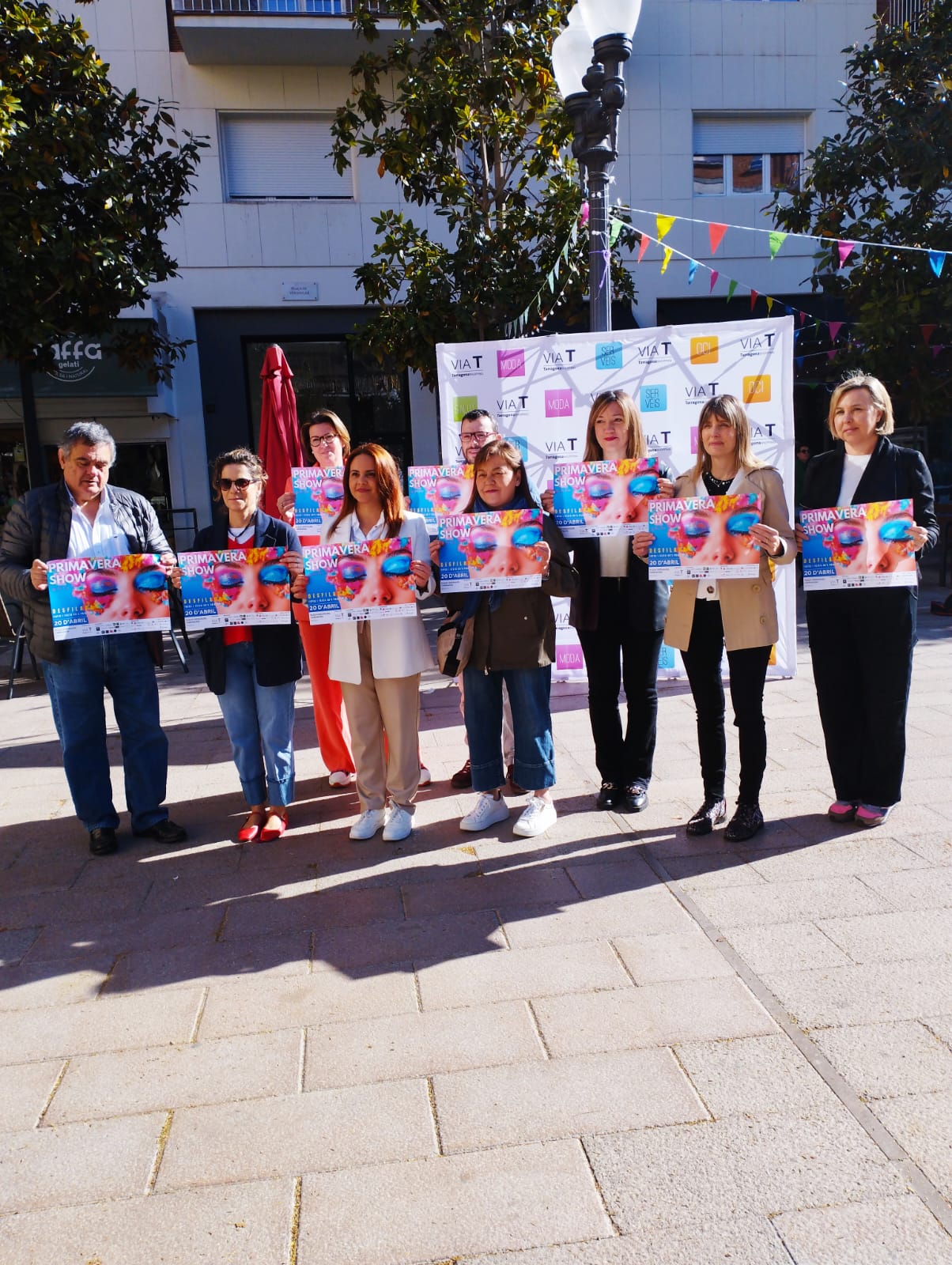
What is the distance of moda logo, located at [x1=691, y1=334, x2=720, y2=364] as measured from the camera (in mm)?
6602

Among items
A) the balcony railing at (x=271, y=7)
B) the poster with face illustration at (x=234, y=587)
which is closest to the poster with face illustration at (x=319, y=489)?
the poster with face illustration at (x=234, y=587)

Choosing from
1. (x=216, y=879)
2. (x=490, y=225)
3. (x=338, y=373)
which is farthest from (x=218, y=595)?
(x=338, y=373)

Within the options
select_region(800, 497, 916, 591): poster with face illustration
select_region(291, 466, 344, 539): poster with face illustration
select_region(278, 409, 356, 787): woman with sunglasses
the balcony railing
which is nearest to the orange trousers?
select_region(278, 409, 356, 787): woman with sunglasses

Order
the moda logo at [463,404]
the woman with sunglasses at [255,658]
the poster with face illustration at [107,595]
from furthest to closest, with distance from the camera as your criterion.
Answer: the moda logo at [463,404] < the woman with sunglasses at [255,658] < the poster with face illustration at [107,595]

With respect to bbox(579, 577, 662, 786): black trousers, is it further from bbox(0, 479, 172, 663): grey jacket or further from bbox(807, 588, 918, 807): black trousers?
bbox(0, 479, 172, 663): grey jacket

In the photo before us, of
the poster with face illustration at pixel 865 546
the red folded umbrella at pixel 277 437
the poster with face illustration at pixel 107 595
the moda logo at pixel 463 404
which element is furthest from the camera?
the moda logo at pixel 463 404

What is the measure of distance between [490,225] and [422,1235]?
951cm

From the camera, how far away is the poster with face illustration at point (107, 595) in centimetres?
427

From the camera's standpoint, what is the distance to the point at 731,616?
4.39 meters

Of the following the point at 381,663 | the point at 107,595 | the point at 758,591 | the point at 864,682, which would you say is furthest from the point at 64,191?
the point at 864,682

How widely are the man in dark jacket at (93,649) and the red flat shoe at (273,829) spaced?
16.5 inches

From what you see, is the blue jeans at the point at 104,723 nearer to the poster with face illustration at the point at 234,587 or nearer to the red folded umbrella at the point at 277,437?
the poster with face illustration at the point at 234,587

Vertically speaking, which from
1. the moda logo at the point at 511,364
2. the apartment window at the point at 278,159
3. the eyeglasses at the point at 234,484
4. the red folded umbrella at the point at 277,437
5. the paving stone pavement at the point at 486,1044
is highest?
the apartment window at the point at 278,159

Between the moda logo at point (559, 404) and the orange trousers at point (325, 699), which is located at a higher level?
the moda logo at point (559, 404)
